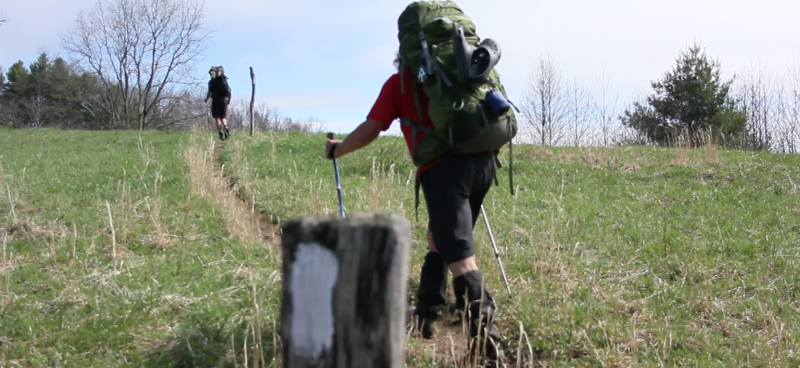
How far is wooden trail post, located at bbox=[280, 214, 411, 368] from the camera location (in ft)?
3.57

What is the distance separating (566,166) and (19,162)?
9605mm

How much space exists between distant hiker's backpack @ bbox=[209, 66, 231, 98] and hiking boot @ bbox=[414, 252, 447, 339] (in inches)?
460

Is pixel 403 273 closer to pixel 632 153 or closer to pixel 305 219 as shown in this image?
pixel 305 219

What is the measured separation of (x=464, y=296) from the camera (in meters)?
2.93

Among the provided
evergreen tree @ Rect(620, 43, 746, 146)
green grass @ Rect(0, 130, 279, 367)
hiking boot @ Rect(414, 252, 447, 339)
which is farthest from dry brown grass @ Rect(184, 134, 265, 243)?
evergreen tree @ Rect(620, 43, 746, 146)

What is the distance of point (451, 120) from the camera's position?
8.96 feet

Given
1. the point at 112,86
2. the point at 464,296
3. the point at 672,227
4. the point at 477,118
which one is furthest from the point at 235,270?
the point at 112,86

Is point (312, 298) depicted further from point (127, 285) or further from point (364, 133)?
point (127, 285)

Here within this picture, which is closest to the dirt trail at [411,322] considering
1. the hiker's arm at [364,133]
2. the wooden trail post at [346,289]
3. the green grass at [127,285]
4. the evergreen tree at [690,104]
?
the green grass at [127,285]

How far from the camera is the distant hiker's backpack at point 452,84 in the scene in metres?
2.73

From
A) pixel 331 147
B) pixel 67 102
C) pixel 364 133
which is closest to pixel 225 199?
pixel 331 147

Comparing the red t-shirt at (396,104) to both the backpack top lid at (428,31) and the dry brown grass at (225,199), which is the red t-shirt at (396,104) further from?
the dry brown grass at (225,199)

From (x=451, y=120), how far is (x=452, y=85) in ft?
0.53

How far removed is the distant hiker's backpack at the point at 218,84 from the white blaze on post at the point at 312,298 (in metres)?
13.6
